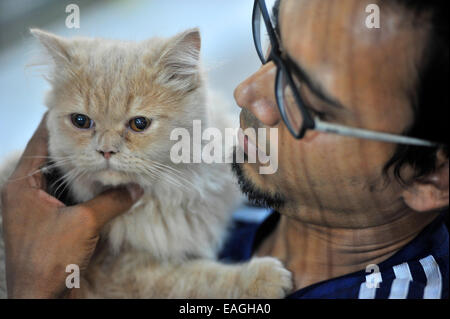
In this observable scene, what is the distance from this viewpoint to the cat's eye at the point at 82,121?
3.83 feet

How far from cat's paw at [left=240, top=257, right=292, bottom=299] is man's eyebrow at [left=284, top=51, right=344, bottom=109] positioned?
0.58 meters

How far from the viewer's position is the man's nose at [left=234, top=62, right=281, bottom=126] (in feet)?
2.93

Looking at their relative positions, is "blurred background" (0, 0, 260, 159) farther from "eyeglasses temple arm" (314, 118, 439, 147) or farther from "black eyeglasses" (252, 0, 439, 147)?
"eyeglasses temple arm" (314, 118, 439, 147)

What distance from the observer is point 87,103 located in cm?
116

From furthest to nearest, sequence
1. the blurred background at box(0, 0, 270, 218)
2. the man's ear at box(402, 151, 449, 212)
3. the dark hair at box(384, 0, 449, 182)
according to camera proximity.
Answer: the blurred background at box(0, 0, 270, 218) < the man's ear at box(402, 151, 449, 212) < the dark hair at box(384, 0, 449, 182)

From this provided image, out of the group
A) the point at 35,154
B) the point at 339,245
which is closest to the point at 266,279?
the point at 339,245

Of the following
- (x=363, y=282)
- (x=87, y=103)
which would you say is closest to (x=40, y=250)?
(x=87, y=103)

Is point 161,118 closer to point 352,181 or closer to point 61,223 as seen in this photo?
point 61,223

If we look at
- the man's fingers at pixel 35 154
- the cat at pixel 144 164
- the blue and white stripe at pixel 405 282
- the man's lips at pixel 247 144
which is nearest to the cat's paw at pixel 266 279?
the cat at pixel 144 164

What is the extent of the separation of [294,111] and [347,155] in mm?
150

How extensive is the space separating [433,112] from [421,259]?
1.41ft

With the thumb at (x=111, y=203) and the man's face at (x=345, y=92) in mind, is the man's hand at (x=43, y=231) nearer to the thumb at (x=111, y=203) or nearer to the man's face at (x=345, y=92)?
the thumb at (x=111, y=203)

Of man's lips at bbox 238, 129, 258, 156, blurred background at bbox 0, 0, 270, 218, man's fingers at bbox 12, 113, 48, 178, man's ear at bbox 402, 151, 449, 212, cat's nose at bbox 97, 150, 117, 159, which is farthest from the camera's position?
blurred background at bbox 0, 0, 270, 218

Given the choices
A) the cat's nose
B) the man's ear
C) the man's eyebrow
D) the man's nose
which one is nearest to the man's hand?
the cat's nose
